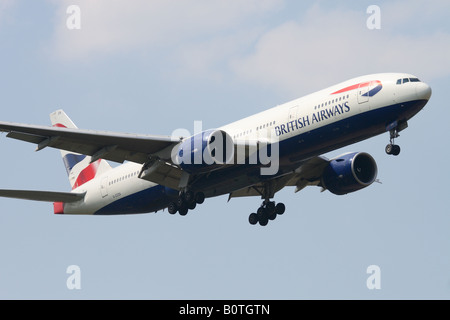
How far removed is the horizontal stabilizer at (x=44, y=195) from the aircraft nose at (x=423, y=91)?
20433 mm

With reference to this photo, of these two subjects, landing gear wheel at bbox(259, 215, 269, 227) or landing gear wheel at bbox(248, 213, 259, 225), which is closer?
landing gear wheel at bbox(259, 215, 269, 227)

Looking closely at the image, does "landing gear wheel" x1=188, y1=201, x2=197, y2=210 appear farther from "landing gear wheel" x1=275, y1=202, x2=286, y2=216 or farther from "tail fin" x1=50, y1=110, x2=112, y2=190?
"tail fin" x1=50, y1=110, x2=112, y2=190

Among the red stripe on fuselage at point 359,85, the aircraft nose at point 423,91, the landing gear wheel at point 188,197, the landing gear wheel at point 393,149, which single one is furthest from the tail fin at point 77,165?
the aircraft nose at point 423,91

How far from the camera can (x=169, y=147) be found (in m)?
46.7

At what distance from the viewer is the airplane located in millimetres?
42469

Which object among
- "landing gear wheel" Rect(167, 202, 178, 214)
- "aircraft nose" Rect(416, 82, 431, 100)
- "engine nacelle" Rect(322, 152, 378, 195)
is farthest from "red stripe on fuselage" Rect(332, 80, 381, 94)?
"landing gear wheel" Rect(167, 202, 178, 214)

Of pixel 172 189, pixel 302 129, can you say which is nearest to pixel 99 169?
pixel 172 189

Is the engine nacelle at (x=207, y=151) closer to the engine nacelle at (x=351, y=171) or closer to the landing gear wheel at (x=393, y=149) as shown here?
the landing gear wheel at (x=393, y=149)

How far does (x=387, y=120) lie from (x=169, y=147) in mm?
10887

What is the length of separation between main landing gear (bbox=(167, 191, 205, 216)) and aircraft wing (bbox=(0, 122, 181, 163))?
2166 mm

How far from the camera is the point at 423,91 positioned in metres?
42.0

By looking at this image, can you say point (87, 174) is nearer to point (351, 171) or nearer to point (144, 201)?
point (144, 201)

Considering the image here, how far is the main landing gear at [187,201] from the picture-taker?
47031mm

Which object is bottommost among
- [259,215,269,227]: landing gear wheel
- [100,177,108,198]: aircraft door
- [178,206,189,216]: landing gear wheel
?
[259,215,269,227]: landing gear wheel
